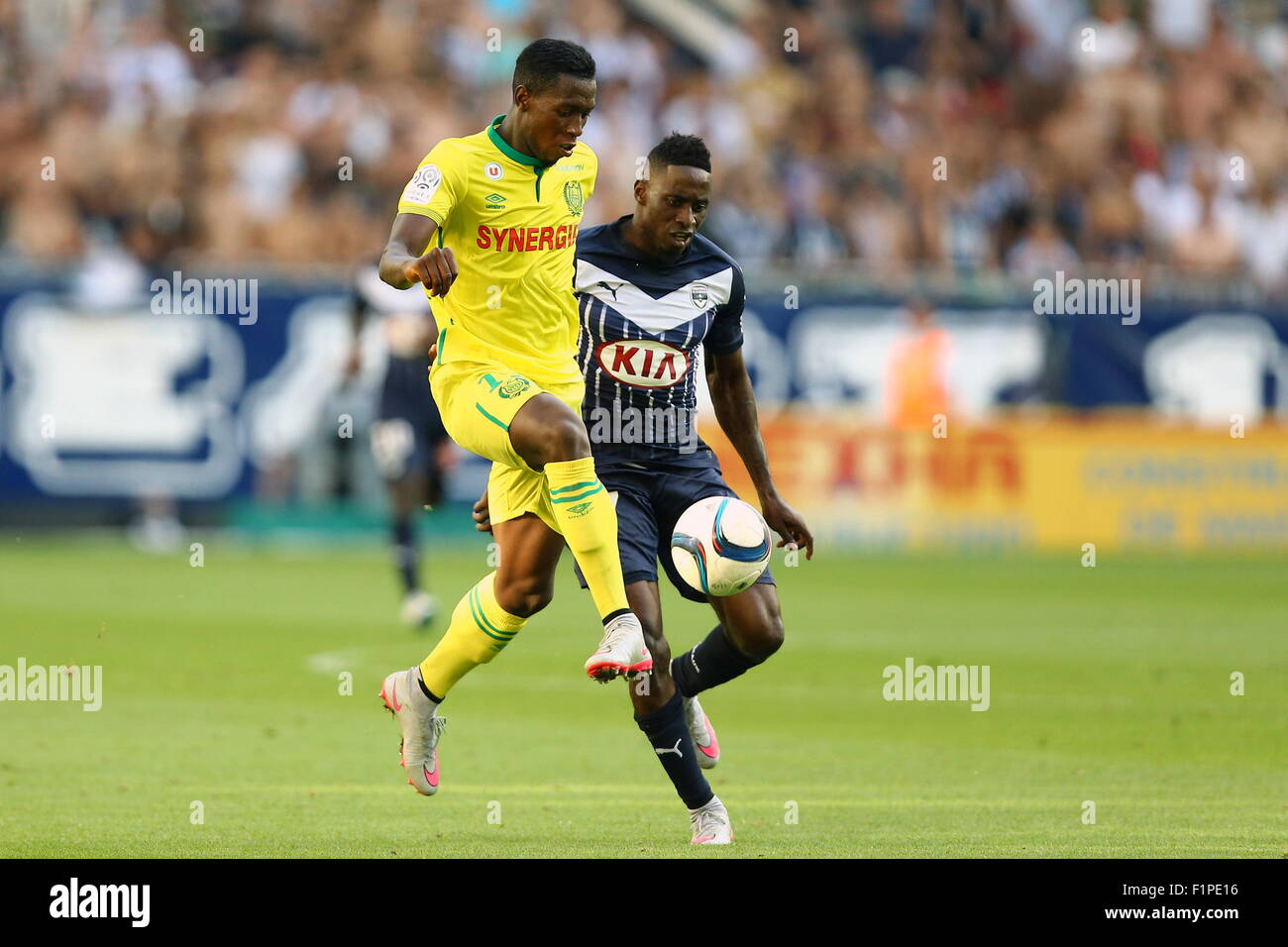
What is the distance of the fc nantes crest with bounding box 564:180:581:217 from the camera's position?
7656 mm

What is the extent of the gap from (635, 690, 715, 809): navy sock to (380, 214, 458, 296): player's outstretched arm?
5.57 ft

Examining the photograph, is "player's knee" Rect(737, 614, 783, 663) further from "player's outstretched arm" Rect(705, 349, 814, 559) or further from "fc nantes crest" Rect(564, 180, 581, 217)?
"fc nantes crest" Rect(564, 180, 581, 217)

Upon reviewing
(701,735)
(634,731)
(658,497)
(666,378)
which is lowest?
(634,731)

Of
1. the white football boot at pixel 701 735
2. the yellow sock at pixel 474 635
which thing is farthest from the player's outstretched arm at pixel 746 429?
the yellow sock at pixel 474 635

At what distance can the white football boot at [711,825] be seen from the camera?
7125 millimetres

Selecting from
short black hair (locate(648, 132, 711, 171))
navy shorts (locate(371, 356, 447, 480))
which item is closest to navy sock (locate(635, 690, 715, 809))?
short black hair (locate(648, 132, 711, 171))

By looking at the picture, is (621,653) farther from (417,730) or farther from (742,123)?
(742,123)

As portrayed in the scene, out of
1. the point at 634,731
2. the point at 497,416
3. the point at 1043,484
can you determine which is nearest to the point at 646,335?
the point at 497,416

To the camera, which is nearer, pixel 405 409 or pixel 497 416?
pixel 497 416

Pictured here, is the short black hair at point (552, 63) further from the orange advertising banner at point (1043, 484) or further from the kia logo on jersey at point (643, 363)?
the orange advertising banner at point (1043, 484)

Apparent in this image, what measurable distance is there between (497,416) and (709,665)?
1.49m

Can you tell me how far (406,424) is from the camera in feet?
49.0
